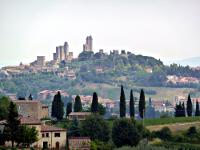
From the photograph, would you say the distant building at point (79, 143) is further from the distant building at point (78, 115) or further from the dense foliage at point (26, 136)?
the distant building at point (78, 115)

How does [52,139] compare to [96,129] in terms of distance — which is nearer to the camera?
[52,139]

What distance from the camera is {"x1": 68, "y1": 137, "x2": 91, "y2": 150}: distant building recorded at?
222 ft

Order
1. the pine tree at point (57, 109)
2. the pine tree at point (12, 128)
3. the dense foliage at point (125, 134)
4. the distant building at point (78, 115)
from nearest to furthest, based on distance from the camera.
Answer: the pine tree at point (12, 128) < the dense foliage at point (125, 134) < the distant building at point (78, 115) < the pine tree at point (57, 109)

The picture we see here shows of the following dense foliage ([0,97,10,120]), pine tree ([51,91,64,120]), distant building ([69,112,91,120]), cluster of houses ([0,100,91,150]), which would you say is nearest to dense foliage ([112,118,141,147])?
cluster of houses ([0,100,91,150])

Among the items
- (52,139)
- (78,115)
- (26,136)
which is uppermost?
A: (78,115)

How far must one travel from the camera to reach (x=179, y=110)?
103250 millimetres

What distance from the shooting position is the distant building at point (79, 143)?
222ft

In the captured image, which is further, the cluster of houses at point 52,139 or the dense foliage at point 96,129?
the dense foliage at point 96,129

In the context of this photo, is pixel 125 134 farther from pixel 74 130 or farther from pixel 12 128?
pixel 12 128

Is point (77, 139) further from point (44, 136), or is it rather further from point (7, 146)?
point (7, 146)

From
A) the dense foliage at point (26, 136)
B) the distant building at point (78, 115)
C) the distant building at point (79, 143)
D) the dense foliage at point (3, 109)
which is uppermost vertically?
the dense foliage at point (3, 109)

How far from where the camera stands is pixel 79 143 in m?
68.4

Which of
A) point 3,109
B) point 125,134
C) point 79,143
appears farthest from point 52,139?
point 125,134

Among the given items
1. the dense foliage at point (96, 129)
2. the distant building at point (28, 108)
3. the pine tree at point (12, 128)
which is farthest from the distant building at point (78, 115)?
the pine tree at point (12, 128)
